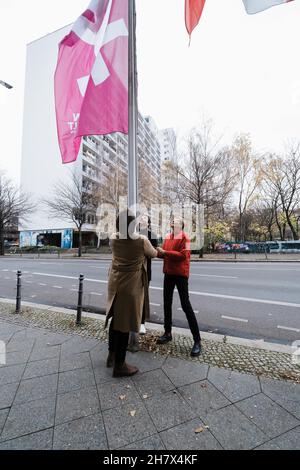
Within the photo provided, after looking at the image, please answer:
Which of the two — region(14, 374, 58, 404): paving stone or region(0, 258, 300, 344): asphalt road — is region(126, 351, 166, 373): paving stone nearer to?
region(14, 374, 58, 404): paving stone

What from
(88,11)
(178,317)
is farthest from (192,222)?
(88,11)

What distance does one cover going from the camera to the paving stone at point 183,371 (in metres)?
2.75

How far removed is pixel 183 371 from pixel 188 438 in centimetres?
102

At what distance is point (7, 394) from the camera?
2518 mm

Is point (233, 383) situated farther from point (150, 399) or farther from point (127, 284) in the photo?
point (127, 284)

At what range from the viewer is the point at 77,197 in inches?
1220

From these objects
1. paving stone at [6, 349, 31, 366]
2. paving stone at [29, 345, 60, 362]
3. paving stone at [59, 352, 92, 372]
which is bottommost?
paving stone at [6, 349, 31, 366]

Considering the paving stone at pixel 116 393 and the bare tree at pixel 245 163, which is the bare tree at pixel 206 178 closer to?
the bare tree at pixel 245 163

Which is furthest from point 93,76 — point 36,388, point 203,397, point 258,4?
point 203,397

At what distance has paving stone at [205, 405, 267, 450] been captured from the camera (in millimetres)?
1877

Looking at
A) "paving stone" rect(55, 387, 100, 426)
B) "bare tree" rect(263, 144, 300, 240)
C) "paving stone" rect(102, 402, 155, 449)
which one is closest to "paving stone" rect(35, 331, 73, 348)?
"paving stone" rect(55, 387, 100, 426)

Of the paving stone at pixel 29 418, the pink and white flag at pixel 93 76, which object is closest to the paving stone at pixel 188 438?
the paving stone at pixel 29 418

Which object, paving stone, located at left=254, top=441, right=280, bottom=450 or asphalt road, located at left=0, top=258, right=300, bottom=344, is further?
asphalt road, located at left=0, top=258, right=300, bottom=344

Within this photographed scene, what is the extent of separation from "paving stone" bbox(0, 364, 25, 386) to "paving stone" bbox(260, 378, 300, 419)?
119 inches
